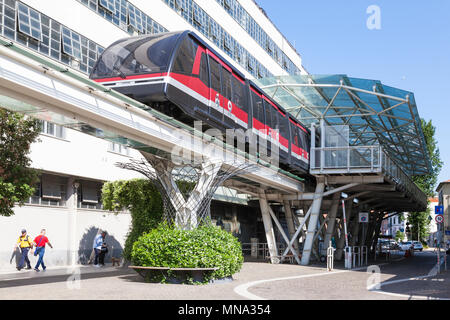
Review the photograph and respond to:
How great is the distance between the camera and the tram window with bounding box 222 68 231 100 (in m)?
16.1

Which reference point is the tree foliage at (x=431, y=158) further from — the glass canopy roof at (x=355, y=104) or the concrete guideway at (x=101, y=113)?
the concrete guideway at (x=101, y=113)

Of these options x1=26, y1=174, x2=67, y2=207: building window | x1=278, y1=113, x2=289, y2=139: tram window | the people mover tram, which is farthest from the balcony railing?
x1=26, y1=174, x2=67, y2=207: building window

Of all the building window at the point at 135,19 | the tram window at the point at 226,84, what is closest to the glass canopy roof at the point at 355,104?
the building window at the point at 135,19

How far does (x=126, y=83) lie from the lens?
13.8 meters

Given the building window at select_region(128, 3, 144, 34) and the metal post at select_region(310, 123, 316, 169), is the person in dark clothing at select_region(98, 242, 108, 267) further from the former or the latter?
the building window at select_region(128, 3, 144, 34)

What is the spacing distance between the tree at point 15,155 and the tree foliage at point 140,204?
15.2 ft

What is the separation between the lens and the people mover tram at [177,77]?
13352mm

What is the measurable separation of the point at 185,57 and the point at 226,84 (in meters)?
2.65

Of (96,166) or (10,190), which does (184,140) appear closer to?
(10,190)

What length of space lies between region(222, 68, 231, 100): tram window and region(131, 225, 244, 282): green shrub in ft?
14.5

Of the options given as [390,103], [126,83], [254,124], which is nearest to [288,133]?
[254,124]

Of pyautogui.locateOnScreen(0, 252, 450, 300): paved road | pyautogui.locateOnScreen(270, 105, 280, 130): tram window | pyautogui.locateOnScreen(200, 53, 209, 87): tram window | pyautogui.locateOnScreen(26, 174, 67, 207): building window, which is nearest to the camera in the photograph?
pyautogui.locateOnScreen(0, 252, 450, 300): paved road
